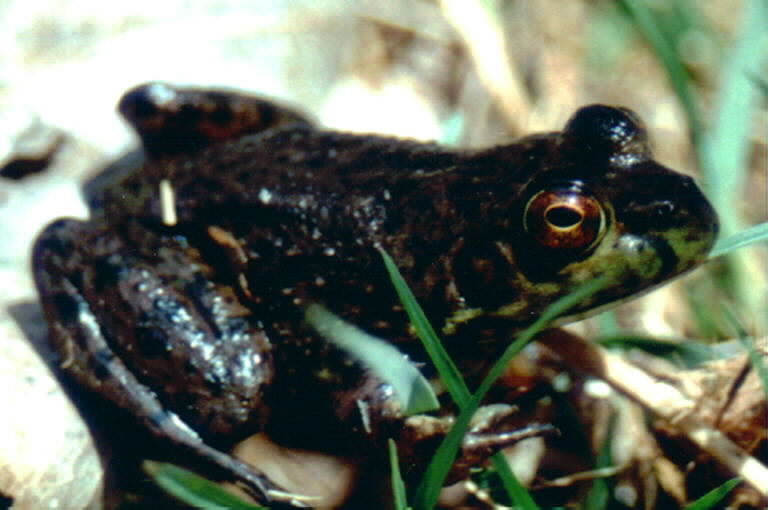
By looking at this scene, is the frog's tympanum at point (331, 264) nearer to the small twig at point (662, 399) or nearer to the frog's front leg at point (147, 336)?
the frog's front leg at point (147, 336)

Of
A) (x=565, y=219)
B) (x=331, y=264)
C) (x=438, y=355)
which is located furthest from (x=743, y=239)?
(x=331, y=264)

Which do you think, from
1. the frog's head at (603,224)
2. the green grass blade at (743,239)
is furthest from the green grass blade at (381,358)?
the green grass blade at (743,239)

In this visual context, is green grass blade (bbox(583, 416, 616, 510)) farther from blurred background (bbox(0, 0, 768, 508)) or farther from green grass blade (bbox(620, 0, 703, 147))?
green grass blade (bbox(620, 0, 703, 147))

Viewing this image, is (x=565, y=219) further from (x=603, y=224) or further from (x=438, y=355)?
(x=438, y=355)

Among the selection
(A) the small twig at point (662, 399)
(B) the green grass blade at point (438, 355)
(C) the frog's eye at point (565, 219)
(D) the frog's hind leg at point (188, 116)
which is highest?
(C) the frog's eye at point (565, 219)

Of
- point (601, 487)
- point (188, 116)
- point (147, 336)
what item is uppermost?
point (188, 116)

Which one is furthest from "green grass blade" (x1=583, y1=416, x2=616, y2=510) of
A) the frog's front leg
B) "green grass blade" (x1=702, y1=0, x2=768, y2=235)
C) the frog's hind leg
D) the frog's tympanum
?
the frog's hind leg

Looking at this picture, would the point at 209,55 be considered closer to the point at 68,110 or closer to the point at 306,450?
the point at 68,110
